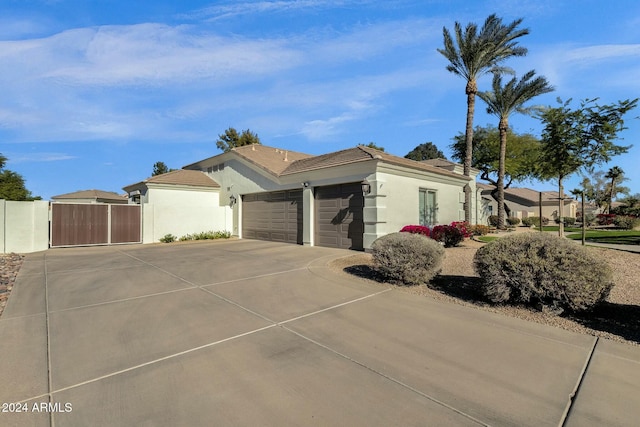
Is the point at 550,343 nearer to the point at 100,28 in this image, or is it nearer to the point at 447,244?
the point at 447,244

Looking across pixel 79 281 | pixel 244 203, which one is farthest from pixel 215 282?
pixel 244 203

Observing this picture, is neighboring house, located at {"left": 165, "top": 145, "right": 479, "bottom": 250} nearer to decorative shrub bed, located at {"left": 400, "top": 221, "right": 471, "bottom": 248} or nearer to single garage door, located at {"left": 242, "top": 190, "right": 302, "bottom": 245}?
single garage door, located at {"left": 242, "top": 190, "right": 302, "bottom": 245}

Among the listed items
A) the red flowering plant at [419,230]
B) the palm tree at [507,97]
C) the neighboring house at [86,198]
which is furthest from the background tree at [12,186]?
the palm tree at [507,97]

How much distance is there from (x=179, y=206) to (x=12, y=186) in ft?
84.3

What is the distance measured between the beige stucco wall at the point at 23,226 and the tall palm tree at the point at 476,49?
785 inches

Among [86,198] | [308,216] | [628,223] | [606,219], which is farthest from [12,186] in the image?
[606,219]

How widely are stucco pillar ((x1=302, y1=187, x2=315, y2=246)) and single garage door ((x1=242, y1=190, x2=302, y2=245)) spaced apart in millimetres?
588

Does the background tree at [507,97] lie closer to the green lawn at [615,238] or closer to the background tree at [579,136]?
the green lawn at [615,238]

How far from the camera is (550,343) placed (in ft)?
12.0

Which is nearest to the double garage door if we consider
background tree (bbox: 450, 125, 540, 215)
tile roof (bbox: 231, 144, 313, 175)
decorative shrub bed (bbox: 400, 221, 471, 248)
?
tile roof (bbox: 231, 144, 313, 175)

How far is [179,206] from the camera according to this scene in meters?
16.8

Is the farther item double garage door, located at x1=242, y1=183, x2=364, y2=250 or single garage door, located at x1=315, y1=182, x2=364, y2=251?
double garage door, located at x1=242, y1=183, x2=364, y2=250

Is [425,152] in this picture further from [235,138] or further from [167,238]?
[167,238]

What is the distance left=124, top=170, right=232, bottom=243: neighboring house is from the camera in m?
16.0
